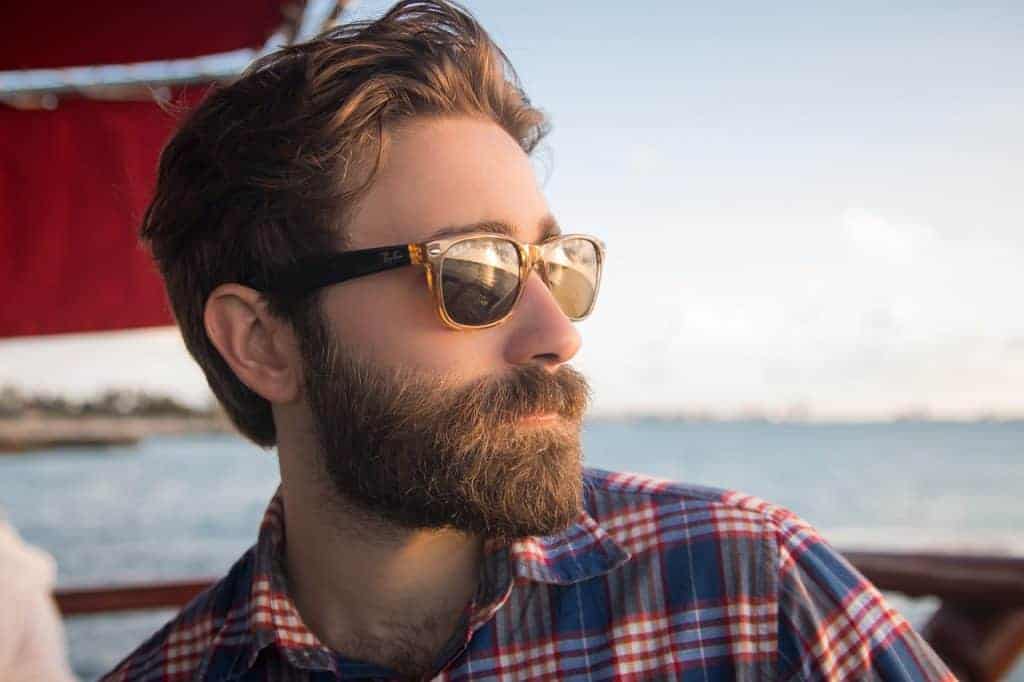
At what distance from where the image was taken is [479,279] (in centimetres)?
170

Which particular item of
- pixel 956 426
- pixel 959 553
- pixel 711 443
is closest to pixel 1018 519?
pixel 711 443

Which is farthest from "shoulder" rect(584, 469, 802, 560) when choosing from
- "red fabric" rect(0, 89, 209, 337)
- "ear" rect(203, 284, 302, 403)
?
"red fabric" rect(0, 89, 209, 337)

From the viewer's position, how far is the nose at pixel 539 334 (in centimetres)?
171

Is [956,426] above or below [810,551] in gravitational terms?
below

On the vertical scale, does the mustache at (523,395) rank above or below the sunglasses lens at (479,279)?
below

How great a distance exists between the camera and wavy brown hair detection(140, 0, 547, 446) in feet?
5.98

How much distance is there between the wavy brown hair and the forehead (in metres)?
0.03

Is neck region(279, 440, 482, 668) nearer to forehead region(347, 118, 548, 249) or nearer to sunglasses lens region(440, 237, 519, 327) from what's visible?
sunglasses lens region(440, 237, 519, 327)

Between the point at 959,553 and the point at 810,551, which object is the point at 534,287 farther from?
the point at 959,553

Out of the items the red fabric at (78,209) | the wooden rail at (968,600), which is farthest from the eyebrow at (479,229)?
the red fabric at (78,209)

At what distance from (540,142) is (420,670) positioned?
1431 millimetres

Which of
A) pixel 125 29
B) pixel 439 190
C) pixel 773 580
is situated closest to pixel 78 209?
pixel 125 29

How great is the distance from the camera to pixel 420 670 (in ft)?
5.31

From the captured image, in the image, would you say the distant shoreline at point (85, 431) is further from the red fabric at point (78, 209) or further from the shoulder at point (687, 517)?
the shoulder at point (687, 517)
